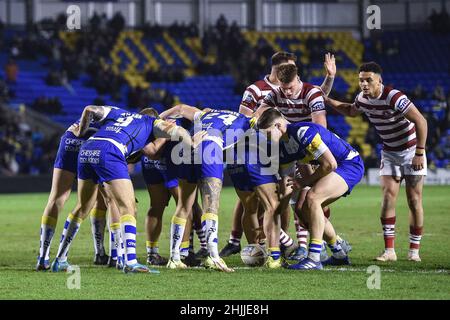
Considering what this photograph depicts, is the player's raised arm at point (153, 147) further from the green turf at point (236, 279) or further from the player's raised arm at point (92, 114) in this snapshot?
the green turf at point (236, 279)

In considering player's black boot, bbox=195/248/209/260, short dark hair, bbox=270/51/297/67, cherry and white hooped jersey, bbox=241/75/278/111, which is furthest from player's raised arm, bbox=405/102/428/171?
player's black boot, bbox=195/248/209/260

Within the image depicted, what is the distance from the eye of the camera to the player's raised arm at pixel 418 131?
1252cm

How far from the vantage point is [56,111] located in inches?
1416

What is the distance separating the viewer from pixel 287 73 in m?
12.9

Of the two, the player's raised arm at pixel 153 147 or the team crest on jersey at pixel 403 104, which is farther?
the team crest on jersey at pixel 403 104

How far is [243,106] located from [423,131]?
2.95 meters

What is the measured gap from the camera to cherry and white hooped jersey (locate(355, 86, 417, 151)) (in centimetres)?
1296

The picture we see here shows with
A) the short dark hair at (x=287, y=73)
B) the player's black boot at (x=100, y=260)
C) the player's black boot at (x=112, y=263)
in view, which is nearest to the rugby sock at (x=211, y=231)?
the player's black boot at (x=112, y=263)

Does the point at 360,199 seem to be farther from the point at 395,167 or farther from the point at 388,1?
the point at 388,1

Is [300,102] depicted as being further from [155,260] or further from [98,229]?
[98,229]

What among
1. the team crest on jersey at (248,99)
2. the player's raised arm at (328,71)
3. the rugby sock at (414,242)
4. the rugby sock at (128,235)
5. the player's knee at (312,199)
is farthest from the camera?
the team crest on jersey at (248,99)

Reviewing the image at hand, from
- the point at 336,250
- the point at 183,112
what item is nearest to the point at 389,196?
the point at 336,250

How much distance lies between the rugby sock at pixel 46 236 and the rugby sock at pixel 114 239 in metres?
0.71
